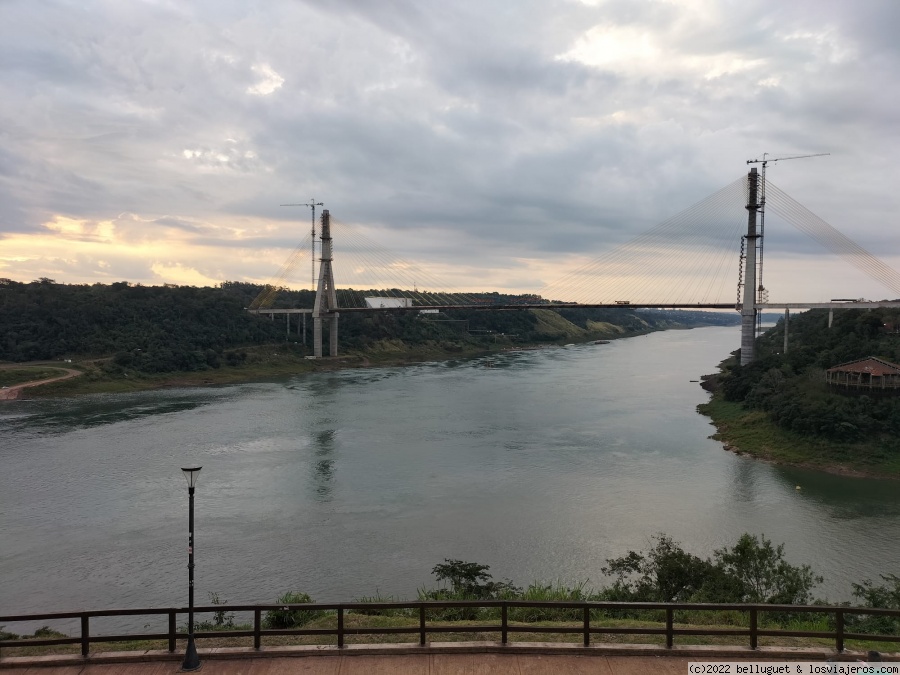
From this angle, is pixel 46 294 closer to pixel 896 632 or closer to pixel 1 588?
pixel 1 588

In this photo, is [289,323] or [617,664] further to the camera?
[289,323]

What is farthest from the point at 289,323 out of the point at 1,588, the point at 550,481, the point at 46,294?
the point at 1,588

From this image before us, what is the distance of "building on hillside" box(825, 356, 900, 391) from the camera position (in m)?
24.3

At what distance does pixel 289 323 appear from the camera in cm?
6209

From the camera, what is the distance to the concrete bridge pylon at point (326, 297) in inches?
2224

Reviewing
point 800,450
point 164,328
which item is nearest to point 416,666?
point 800,450

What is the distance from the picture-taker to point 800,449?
75.2 feet

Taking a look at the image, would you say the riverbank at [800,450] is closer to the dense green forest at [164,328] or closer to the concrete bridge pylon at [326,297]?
the dense green forest at [164,328]

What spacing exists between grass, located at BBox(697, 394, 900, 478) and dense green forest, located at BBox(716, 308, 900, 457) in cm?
26

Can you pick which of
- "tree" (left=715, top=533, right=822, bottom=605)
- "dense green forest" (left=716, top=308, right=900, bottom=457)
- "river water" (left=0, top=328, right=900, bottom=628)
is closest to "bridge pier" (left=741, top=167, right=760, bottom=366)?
"dense green forest" (left=716, top=308, right=900, bottom=457)

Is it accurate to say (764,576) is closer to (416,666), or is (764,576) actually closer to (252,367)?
(416,666)

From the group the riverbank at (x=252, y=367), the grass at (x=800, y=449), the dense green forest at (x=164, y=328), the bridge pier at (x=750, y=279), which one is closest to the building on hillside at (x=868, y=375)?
the grass at (x=800, y=449)

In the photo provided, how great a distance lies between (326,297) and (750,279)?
→ 3669 centimetres

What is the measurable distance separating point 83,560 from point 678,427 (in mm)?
23935
